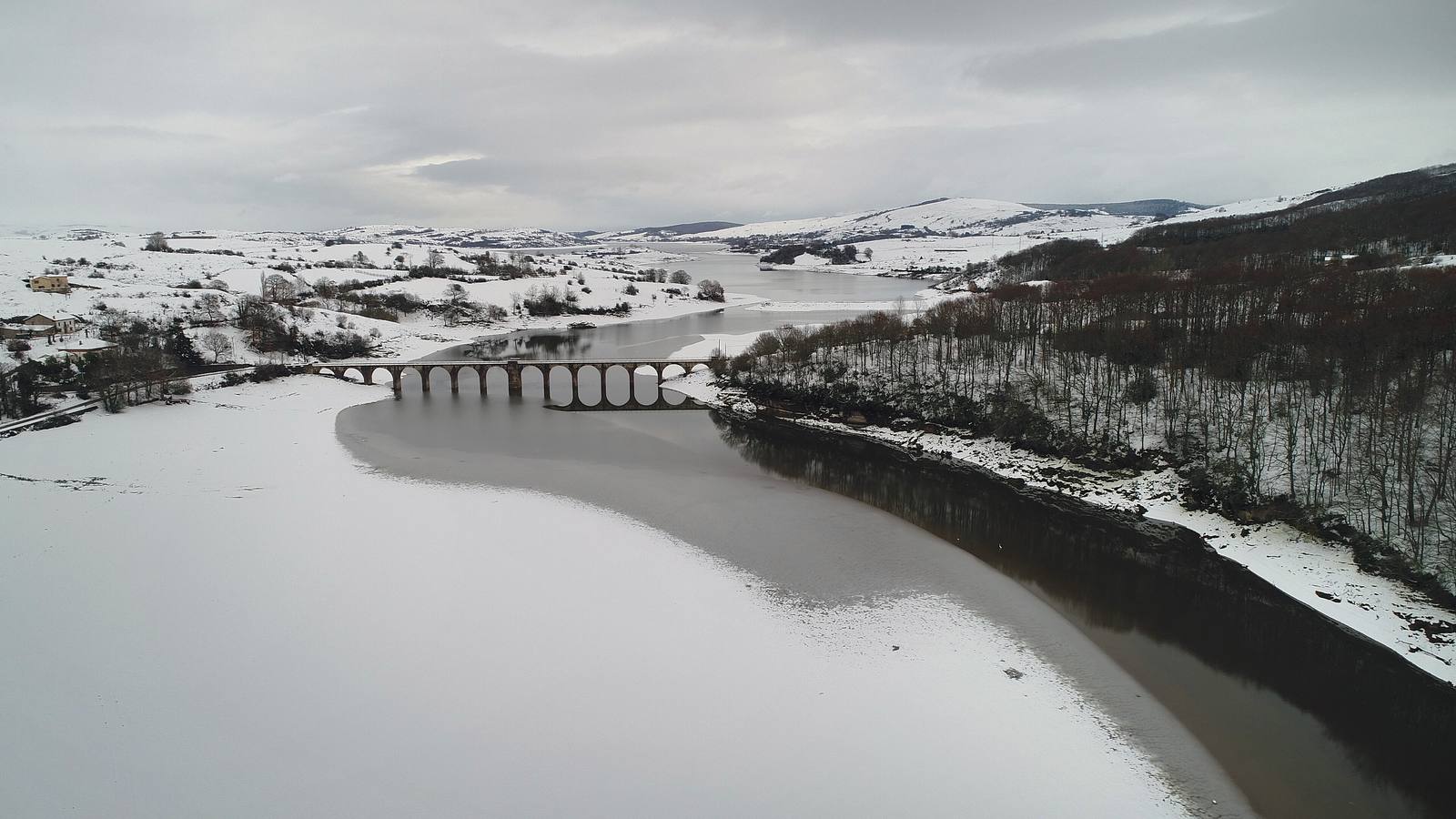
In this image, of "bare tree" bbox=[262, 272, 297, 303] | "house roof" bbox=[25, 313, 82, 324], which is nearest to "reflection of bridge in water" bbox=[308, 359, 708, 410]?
"house roof" bbox=[25, 313, 82, 324]

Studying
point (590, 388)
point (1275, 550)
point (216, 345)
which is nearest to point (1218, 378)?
point (1275, 550)

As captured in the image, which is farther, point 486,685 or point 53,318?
point 53,318

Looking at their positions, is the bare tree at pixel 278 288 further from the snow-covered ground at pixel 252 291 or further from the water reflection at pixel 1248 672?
the water reflection at pixel 1248 672

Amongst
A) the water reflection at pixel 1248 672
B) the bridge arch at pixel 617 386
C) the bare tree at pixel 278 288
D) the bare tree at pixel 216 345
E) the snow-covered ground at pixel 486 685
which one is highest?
the bare tree at pixel 278 288

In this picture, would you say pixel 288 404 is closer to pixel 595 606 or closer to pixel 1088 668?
pixel 595 606

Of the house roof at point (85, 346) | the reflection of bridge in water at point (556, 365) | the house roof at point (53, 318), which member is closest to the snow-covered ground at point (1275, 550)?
the reflection of bridge in water at point (556, 365)

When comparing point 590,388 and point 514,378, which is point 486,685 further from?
point 590,388
